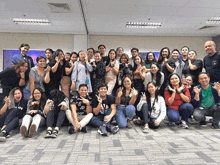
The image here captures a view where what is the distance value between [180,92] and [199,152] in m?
1.23

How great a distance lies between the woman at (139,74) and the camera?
10.3ft

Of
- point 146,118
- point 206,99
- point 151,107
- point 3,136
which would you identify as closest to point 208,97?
point 206,99

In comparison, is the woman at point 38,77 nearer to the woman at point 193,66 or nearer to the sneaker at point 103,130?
the sneaker at point 103,130

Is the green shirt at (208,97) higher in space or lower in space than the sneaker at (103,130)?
higher

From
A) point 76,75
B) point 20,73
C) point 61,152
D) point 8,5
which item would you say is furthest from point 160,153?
point 8,5

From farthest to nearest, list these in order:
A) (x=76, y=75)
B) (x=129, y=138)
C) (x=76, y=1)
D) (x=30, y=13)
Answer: (x=30, y=13) → (x=76, y=1) → (x=76, y=75) → (x=129, y=138)

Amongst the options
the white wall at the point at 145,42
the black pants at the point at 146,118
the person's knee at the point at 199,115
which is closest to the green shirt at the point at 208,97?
the person's knee at the point at 199,115

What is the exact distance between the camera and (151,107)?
112 inches

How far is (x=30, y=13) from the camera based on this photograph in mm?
4836

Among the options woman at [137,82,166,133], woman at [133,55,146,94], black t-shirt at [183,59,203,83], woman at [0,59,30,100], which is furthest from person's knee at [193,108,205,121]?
woman at [0,59,30,100]

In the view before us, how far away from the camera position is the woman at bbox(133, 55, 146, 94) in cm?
314

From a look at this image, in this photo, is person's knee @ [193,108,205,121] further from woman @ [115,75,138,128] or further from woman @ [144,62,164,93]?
woman @ [115,75,138,128]

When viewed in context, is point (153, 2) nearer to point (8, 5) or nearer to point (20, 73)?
point (20, 73)

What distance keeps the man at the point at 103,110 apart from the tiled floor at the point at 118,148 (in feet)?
0.60
